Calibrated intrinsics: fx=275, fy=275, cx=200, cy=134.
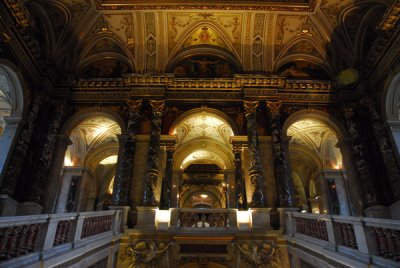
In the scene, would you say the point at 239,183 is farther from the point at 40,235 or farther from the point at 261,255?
the point at 40,235

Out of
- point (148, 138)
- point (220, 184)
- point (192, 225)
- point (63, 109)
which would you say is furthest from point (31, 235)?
point (220, 184)

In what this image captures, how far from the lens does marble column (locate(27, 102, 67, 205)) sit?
9148 mm

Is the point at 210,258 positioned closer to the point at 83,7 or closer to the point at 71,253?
the point at 71,253

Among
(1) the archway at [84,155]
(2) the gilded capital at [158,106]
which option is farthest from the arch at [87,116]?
(2) the gilded capital at [158,106]

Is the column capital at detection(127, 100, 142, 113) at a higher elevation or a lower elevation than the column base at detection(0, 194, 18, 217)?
higher

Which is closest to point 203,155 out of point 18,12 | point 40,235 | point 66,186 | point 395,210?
point 66,186

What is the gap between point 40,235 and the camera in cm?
447

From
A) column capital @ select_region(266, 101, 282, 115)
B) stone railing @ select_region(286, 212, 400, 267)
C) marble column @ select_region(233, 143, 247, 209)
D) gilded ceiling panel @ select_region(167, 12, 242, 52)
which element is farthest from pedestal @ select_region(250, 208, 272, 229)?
gilded ceiling panel @ select_region(167, 12, 242, 52)

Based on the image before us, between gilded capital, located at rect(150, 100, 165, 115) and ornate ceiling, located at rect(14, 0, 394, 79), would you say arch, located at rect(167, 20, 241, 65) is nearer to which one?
ornate ceiling, located at rect(14, 0, 394, 79)

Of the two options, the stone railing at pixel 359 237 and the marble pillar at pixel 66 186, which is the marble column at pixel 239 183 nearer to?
the stone railing at pixel 359 237

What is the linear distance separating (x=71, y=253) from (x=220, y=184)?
17.6 metres

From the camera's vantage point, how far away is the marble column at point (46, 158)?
9.15 metres

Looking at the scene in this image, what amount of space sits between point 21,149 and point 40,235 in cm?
594

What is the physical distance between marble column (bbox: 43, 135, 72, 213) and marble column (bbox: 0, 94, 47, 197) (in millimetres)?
1052
